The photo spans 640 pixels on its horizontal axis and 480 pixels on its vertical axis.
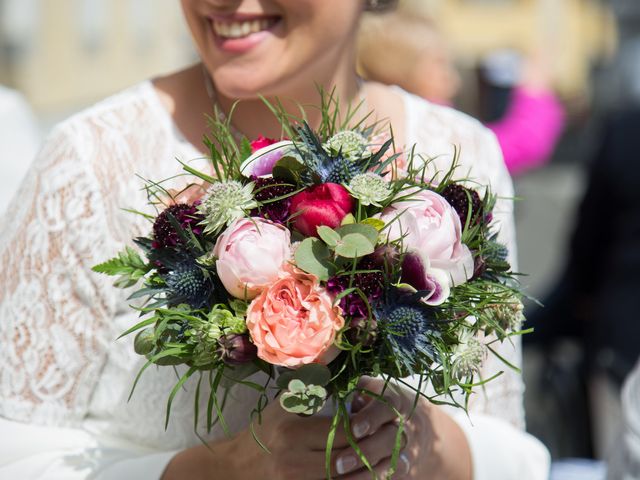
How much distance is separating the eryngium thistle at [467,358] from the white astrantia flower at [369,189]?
0.28 metres

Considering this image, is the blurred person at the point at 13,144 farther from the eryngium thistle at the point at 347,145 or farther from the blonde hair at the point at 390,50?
the eryngium thistle at the point at 347,145

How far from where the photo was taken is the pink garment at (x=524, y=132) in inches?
269

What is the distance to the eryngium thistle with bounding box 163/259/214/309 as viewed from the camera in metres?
1.67

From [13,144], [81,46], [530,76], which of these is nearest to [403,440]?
[13,144]

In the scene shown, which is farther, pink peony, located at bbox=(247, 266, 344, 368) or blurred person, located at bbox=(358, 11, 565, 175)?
blurred person, located at bbox=(358, 11, 565, 175)

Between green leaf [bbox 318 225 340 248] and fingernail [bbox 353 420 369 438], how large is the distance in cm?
39

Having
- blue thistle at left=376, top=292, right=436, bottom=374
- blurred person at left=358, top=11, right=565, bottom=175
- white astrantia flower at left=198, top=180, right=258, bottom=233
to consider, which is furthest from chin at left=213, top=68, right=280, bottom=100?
blurred person at left=358, top=11, right=565, bottom=175

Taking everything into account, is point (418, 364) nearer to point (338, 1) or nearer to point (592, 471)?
point (338, 1)

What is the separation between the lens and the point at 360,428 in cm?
183

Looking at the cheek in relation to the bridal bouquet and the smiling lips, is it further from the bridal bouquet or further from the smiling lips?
the bridal bouquet

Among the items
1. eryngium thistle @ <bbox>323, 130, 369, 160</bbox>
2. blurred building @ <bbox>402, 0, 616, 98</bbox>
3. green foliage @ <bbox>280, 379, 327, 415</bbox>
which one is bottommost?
blurred building @ <bbox>402, 0, 616, 98</bbox>

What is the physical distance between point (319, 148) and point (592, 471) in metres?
2.01

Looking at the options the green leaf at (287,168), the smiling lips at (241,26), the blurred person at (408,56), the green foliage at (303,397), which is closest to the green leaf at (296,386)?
the green foliage at (303,397)

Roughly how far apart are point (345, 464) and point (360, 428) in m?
→ 0.07
